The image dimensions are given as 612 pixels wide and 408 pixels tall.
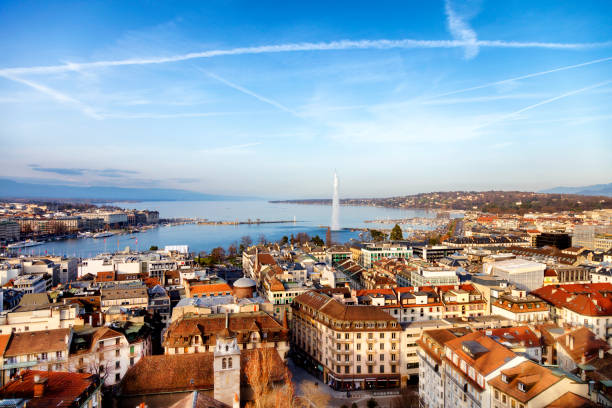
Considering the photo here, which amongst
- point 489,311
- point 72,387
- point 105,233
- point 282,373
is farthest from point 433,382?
point 105,233

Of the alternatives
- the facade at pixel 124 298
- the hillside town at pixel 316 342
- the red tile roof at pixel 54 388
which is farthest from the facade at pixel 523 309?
the facade at pixel 124 298

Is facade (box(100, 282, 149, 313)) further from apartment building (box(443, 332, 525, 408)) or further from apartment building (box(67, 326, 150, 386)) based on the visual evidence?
apartment building (box(443, 332, 525, 408))

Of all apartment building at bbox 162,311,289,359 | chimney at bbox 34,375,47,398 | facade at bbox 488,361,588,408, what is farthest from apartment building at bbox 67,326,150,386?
facade at bbox 488,361,588,408

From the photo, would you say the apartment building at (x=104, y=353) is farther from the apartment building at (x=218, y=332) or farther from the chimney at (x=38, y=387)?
the chimney at (x=38, y=387)

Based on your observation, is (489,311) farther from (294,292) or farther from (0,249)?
(0,249)

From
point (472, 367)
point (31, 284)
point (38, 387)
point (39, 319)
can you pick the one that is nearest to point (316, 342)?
point (472, 367)
